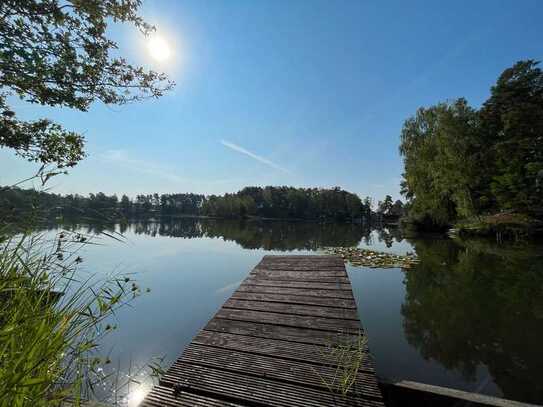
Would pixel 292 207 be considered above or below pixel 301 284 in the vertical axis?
above

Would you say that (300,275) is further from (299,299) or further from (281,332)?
(281,332)

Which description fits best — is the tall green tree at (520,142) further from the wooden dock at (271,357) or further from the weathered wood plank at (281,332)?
the weathered wood plank at (281,332)

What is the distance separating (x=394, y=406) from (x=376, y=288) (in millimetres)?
4476

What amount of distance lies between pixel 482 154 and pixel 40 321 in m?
27.4

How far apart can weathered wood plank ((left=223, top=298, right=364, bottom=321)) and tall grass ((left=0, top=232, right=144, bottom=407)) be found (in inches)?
90.2

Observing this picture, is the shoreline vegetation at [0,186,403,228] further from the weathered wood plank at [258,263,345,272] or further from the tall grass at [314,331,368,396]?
the tall grass at [314,331,368,396]

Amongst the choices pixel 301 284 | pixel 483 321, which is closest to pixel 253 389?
pixel 301 284

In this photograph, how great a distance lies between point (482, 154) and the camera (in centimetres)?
2016

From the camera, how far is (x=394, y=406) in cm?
193

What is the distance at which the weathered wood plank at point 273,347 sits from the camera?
2.16 meters

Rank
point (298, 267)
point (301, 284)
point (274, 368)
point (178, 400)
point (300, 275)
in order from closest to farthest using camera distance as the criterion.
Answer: point (178, 400), point (274, 368), point (301, 284), point (300, 275), point (298, 267)

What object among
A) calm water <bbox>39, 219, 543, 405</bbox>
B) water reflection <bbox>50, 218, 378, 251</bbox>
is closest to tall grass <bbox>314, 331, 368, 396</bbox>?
calm water <bbox>39, 219, 543, 405</bbox>

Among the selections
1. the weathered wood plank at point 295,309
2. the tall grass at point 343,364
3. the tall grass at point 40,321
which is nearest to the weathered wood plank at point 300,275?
the weathered wood plank at point 295,309

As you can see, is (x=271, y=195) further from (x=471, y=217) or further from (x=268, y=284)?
(x=268, y=284)
